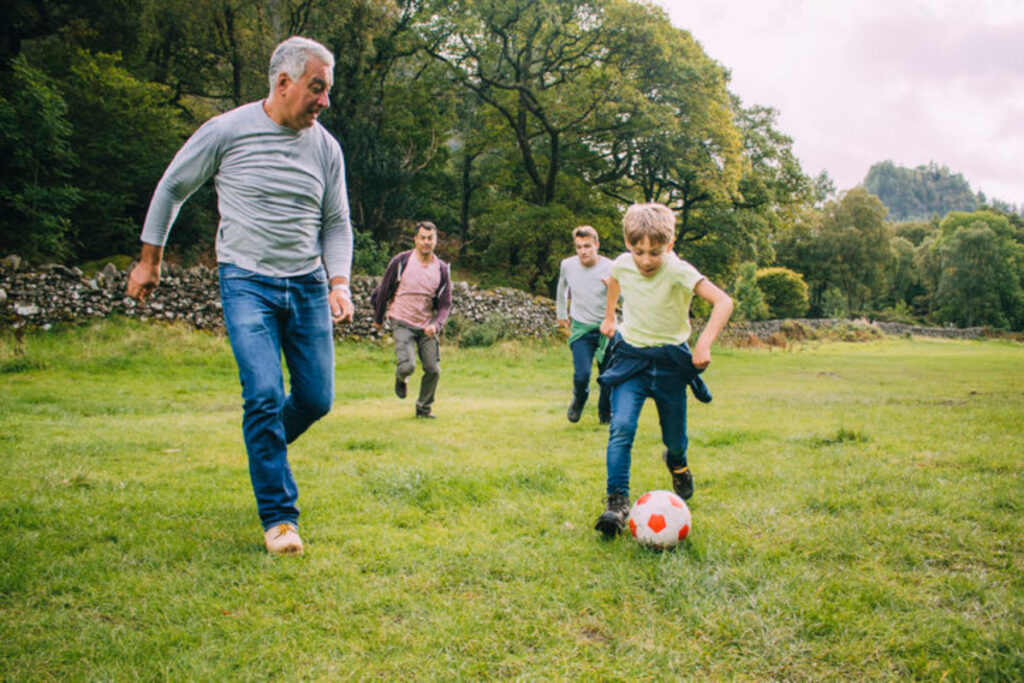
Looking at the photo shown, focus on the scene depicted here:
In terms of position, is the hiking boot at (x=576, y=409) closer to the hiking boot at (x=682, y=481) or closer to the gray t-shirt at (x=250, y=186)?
the hiking boot at (x=682, y=481)

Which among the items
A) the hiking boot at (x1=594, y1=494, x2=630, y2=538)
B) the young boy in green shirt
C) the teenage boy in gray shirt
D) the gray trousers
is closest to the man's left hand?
the young boy in green shirt

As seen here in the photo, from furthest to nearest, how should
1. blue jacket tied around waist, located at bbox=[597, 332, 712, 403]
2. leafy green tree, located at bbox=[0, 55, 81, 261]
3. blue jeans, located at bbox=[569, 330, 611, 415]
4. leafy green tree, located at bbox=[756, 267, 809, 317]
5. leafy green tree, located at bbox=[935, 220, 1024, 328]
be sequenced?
leafy green tree, located at bbox=[935, 220, 1024, 328]
leafy green tree, located at bbox=[756, 267, 809, 317]
leafy green tree, located at bbox=[0, 55, 81, 261]
blue jeans, located at bbox=[569, 330, 611, 415]
blue jacket tied around waist, located at bbox=[597, 332, 712, 403]

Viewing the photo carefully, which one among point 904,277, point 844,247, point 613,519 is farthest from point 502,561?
point 904,277

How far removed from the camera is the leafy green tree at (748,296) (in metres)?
44.8

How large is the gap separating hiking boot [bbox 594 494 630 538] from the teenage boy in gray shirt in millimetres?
3666

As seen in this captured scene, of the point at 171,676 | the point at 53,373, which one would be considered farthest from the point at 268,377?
the point at 53,373

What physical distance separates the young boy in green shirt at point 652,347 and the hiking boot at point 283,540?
1.74 metres

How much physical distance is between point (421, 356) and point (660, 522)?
17.0 ft

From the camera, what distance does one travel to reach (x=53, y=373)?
34.3 feet

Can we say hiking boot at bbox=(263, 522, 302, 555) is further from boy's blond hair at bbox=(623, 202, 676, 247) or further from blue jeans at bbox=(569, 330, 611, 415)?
blue jeans at bbox=(569, 330, 611, 415)

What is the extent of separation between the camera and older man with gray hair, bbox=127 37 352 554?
10.3 feet

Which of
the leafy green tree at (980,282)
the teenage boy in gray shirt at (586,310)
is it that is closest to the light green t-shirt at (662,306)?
the teenage boy in gray shirt at (586,310)

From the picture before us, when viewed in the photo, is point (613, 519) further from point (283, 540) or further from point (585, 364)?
point (585, 364)

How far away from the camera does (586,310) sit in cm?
739
